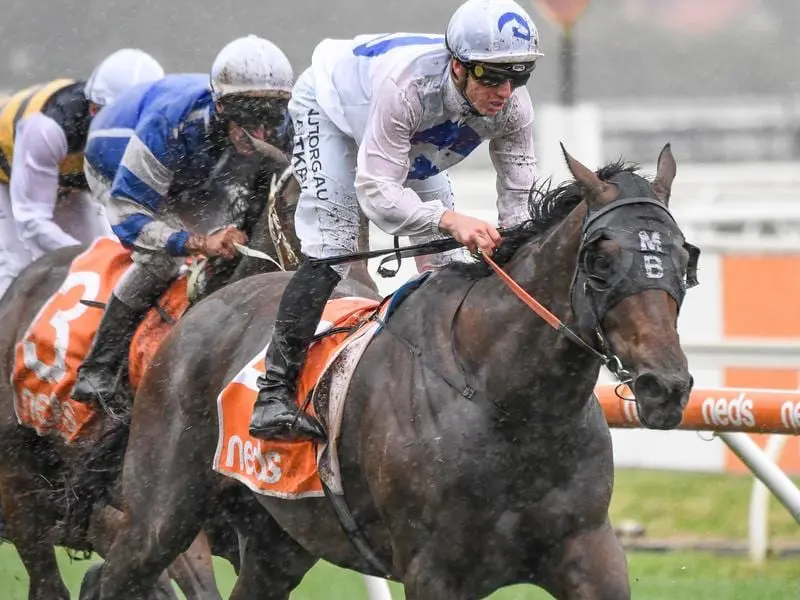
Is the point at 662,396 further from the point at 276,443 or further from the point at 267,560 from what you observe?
the point at 267,560

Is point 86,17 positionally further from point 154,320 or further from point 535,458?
point 535,458

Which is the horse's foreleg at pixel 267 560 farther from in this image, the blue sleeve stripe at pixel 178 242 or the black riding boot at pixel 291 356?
the blue sleeve stripe at pixel 178 242

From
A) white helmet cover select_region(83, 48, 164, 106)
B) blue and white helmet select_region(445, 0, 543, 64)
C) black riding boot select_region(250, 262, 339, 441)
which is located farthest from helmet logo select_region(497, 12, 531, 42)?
white helmet cover select_region(83, 48, 164, 106)

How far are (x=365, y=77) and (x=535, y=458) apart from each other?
→ 1.20 metres

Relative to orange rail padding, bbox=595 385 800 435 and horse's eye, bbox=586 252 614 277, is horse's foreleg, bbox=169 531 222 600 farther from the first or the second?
horse's eye, bbox=586 252 614 277

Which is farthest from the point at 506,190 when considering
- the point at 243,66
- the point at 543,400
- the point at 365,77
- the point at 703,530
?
the point at 703,530

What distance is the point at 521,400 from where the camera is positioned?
13.3 ft

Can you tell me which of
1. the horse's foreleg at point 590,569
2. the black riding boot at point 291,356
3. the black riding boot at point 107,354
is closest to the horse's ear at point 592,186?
the horse's foreleg at point 590,569

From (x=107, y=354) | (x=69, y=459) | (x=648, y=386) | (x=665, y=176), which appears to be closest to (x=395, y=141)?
(x=665, y=176)

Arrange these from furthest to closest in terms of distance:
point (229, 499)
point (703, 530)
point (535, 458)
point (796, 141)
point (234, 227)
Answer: point (796, 141) → point (703, 530) → point (234, 227) → point (229, 499) → point (535, 458)

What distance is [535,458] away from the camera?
4.02m

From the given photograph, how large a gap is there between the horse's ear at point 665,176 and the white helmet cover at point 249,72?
187 cm

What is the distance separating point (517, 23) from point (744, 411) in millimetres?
1635

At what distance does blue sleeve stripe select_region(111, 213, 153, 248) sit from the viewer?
5613mm
